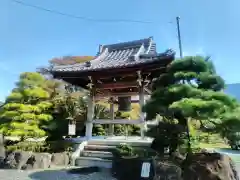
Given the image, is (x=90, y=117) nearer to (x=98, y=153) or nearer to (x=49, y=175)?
(x=98, y=153)

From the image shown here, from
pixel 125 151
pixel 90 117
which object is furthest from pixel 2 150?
pixel 125 151

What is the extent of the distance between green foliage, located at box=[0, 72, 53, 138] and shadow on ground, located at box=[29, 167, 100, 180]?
5.62 feet

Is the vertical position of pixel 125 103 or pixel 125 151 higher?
pixel 125 103

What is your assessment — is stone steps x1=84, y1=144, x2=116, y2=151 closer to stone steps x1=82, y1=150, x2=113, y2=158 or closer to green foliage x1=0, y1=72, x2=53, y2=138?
stone steps x1=82, y1=150, x2=113, y2=158

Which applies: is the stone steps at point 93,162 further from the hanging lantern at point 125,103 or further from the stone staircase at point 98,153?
the hanging lantern at point 125,103

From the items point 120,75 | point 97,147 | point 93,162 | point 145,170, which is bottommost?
point 93,162

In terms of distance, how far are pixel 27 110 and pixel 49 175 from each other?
2.68 m

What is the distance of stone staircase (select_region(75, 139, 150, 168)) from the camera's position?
5.80 m

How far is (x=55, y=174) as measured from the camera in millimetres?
4965

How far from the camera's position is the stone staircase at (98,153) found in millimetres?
5800

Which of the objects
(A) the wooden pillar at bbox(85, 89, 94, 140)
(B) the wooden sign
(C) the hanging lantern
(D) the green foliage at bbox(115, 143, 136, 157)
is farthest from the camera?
(C) the hanging lantern

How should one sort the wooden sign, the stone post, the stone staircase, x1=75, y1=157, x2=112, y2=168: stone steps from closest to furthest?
the wooden sign < x1=75, y1=157, x2=112, y2=168: stone steps < the stone staircase < the stone post

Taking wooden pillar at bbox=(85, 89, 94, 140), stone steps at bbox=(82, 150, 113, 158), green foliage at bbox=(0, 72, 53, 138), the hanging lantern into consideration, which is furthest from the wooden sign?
the hanging lantern

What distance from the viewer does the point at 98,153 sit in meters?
6.21
